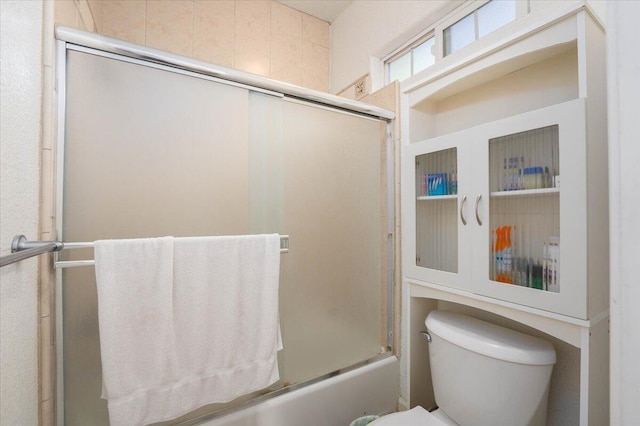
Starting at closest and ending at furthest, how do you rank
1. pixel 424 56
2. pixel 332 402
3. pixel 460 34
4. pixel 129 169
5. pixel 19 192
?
pixel 19 192
pixel 129 169
pixel 332 402
pixel 460 34
pixel 424 56

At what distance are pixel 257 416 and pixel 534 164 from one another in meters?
1.34

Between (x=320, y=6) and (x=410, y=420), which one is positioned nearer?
(x=410, y=420)

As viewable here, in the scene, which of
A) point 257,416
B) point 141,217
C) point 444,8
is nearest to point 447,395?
point 257,416

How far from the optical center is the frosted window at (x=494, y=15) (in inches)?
49.2

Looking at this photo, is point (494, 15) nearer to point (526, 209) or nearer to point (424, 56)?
point (424, 56)

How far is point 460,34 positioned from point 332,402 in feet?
6.08

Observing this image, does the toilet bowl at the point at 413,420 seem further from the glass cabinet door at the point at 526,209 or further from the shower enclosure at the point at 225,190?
the glass cabinet door at the point at 526,209

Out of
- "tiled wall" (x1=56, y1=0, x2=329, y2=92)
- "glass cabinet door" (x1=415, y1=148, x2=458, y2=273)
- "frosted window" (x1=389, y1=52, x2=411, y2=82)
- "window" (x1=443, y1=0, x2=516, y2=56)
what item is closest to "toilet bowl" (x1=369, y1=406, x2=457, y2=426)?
"glass cabinet door" (x1=415, y1=148, x2=458, y2=273)

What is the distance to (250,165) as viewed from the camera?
1097mm

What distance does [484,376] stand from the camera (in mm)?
1005

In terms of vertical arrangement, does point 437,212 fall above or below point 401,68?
below

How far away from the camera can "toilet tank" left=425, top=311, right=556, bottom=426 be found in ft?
3.08

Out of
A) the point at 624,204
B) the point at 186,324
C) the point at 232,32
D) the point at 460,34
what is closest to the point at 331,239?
the point at 186,324

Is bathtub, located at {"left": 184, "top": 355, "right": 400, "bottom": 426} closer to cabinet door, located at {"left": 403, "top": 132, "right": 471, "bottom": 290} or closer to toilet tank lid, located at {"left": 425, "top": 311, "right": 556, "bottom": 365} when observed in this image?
toilet tank lid, located at {"left": 425, "top": 311, "right": 556, "bottom": 365}
